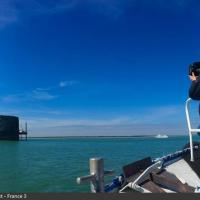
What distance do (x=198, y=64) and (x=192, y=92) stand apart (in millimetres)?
562

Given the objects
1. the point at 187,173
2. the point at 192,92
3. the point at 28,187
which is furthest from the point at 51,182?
the point at 192,92

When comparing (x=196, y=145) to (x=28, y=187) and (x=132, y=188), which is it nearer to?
(x=132, y=188)

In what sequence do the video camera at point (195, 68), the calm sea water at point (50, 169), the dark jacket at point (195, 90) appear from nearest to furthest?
the dark jacket at point (195, 90)
the video camera at point (195, 68)
the calm sea water at point (50, 169)

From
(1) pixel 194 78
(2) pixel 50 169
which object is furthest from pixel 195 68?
(2) pixel 50 169

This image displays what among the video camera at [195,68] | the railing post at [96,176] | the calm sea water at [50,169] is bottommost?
the calm sea water at [50,169]

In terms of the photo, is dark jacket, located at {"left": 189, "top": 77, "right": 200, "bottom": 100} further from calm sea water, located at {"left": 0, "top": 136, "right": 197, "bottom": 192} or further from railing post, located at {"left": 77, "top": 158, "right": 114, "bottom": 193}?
calm sea water, located at {"left": 0, "top": 136, "right": 197, "bottom": 192}

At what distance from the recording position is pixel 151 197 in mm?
6363

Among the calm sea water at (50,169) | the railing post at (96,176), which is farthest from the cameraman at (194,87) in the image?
the calm sea water at (50,169)

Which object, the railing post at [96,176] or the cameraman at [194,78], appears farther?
the railing post at [96,176]

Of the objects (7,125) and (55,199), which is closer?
(55,199)

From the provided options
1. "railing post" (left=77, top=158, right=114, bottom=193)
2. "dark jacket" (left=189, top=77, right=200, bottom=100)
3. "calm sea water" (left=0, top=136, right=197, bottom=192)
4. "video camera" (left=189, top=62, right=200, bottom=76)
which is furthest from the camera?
"calm sea water" (left=0, top=136, right=197, bottom=192)

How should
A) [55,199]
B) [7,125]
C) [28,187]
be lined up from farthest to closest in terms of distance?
[7,125], [28,187], [55,199]

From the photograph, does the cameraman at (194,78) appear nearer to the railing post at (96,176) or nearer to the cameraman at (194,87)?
the cameraman at (194,87)

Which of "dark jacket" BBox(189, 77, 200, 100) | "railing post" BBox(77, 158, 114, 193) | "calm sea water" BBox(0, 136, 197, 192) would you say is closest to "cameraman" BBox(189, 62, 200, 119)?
"dark jacket" BBox(189, 77, 200, 100)
